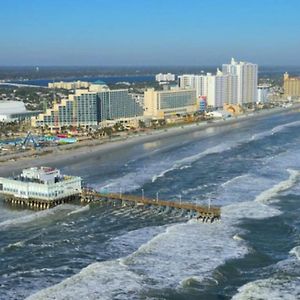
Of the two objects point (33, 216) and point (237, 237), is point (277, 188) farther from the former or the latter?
point (33, 216)

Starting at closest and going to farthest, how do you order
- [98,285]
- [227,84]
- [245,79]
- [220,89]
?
[98,285], [220,89], [227,84], [245,79]

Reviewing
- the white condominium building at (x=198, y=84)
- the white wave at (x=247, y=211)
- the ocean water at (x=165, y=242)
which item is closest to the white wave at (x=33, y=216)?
the ocean water at (x=165, y=242)

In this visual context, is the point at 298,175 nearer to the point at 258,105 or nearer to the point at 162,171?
the point at 162,171

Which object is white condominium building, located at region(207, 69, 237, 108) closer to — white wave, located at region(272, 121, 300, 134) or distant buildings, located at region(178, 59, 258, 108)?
distant buildings, located at region(178, 59, 258, 108)

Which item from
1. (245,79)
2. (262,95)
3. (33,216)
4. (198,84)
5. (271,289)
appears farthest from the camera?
(262,95)

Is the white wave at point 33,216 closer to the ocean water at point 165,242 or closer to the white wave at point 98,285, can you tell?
the ocean water at point 165,242

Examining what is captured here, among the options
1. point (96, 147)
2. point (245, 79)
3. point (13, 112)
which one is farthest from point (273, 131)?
point (245, 79)

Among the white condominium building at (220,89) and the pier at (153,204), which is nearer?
the pier at (153,204)

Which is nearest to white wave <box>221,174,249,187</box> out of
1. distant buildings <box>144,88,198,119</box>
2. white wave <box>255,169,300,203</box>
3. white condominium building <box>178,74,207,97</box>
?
white wave <box>255,169,300,203</box>
